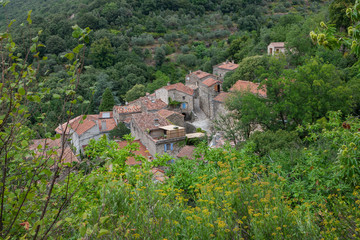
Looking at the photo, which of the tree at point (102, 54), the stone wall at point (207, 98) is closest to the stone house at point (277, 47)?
the stone wall at point (207, 98)

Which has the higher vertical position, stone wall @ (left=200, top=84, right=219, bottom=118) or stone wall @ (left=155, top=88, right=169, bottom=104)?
stone wall @ (left=155, top=88, right=169, bottom=104)

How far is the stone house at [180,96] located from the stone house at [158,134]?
915 centimetres

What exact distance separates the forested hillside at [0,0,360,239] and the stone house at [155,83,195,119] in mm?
4410

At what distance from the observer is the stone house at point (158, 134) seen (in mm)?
23594

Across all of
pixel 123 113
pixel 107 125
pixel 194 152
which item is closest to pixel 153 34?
pixel 123 113

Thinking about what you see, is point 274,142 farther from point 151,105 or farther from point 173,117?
point 151,105

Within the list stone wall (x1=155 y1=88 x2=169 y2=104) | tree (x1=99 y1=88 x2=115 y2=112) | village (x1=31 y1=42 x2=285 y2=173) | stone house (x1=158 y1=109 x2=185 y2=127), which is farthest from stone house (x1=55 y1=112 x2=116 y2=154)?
tree (x1=99 y1=88 x2=115 y2=112)

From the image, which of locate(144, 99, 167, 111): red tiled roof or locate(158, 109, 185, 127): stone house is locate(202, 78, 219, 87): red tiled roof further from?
locate(158, 109, 185, 127): stone house

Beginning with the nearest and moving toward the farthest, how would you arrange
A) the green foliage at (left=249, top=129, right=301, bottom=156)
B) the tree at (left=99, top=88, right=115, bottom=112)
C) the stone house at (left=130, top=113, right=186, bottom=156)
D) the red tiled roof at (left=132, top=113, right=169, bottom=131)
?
the green foliage at (left=249, top=129, right=301, bottom=156) → the stone house at (left=130, top=113, right=186, bottom=156) → the red tiled roof at (left=132, top=113, right=169, bottom=131) → the tree at (left=99, top=88, right=115, bottom=112)

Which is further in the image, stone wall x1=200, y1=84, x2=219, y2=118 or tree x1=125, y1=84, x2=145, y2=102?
tree x1=125, y1=84, x2=145, y2=102

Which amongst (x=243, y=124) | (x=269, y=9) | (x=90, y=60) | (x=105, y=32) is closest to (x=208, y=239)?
(x=243, y=124)

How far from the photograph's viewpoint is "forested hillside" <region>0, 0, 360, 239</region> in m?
3.17

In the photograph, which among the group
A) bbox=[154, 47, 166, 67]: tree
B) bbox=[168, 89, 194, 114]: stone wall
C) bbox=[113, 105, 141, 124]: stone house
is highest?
bbox=[113, 105, 141, 124]: stone house

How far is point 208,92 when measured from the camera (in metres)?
36.4
